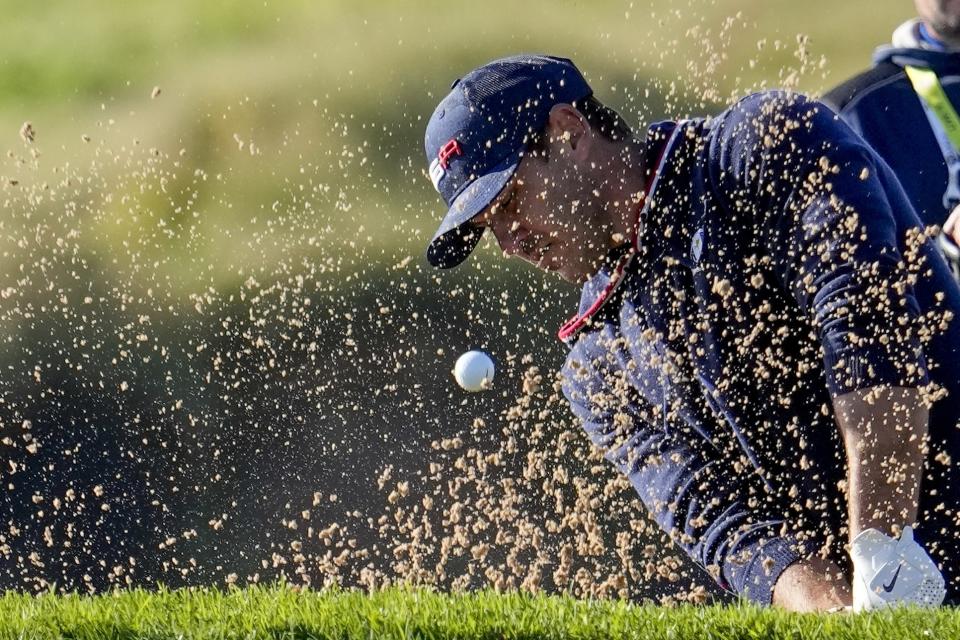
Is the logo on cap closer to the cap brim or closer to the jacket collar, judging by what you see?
the cap brim

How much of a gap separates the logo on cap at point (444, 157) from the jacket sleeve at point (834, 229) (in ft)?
1.92

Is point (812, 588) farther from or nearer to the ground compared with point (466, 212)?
nearer to the ground

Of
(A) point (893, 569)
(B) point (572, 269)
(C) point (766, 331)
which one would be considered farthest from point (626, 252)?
(A) point (893, 569)

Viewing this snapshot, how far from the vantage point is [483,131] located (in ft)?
10.8

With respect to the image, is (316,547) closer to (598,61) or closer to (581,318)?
(598,61)

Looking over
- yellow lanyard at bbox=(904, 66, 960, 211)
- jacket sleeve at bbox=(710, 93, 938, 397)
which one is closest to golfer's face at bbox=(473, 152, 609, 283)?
jacket sleeve at bbox=(710, 93, 938, 397)

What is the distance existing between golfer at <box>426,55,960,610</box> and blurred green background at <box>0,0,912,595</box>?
263 centimetres

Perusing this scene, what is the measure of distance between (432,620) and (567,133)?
48.1 inches

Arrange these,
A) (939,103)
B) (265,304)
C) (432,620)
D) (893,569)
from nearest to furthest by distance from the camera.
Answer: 1. (432,620)
2. (893,569)
3. (939,103)
4. (265,304)

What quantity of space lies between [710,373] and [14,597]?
5.79ft

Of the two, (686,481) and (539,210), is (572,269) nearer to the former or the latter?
(539,210)

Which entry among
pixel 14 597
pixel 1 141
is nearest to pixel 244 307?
pixel 1 141

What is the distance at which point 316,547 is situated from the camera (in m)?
7.13

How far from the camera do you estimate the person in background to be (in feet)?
14.1
